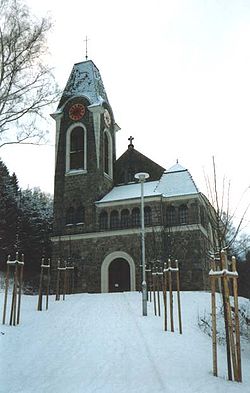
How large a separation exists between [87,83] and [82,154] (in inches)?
278

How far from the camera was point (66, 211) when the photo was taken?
33906 mm

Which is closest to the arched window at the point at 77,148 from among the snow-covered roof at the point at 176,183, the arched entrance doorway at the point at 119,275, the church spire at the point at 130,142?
the church spire at the point at 130,142

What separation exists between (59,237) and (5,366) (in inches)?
920

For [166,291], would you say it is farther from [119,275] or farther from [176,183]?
[176,183]

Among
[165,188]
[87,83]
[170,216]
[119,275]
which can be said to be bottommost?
[119,275]

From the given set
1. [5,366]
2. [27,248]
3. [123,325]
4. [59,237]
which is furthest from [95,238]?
[5,366]

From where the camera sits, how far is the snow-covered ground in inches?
312

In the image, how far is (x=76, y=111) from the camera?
1423 inches

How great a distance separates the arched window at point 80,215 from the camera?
3314 cm

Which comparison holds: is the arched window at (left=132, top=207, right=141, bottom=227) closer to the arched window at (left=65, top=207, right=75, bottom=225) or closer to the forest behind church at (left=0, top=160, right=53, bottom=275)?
the arched window at (left=65, top=207, right=75, bottom=225)

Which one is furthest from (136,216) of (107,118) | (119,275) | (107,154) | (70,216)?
(107,118)

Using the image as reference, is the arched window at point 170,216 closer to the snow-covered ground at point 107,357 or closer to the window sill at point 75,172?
the window sill at point 75,172

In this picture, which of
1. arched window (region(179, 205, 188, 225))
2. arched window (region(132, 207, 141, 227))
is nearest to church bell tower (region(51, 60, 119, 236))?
arched window (region(132, 207, 141, 227))

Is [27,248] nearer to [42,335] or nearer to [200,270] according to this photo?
[200,270]
